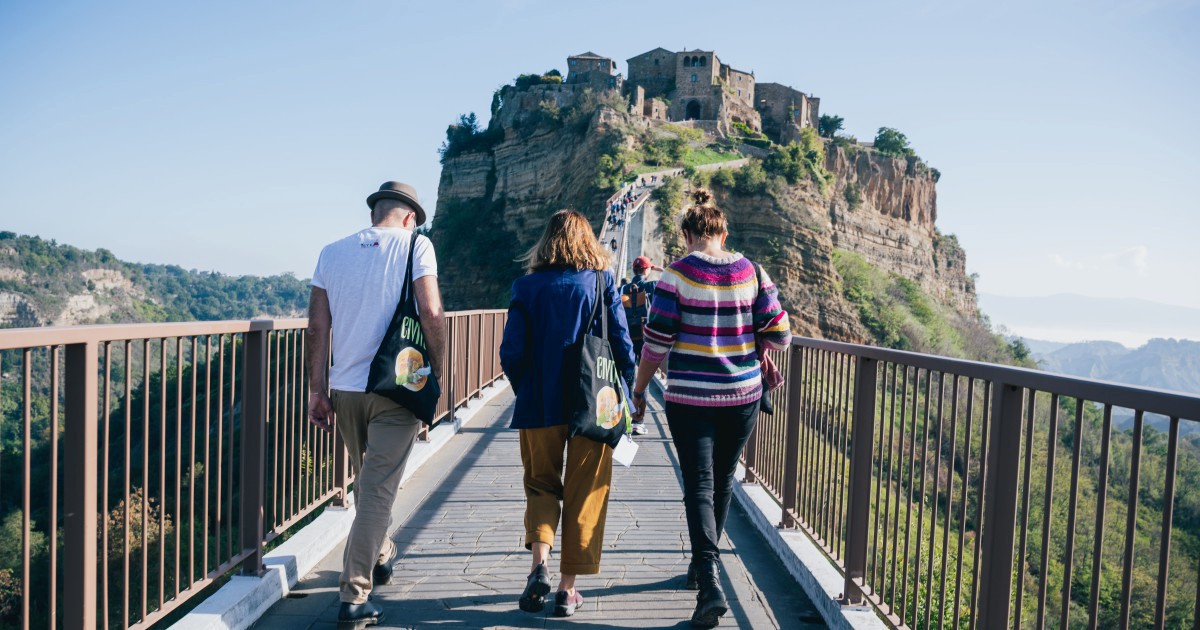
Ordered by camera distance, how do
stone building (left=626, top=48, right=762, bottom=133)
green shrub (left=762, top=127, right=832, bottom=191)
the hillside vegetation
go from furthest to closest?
the hillside vegetation → stone building (left=626, top=48, right=762, bottom=133) → green shrub (left=762, top=127, right=832, bottom=191)

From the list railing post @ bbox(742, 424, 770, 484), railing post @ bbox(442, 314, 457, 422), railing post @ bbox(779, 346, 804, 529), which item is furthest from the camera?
railing post @ bbox(442, 314, 457, 422)

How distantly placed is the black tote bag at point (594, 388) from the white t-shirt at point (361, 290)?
2.33ft

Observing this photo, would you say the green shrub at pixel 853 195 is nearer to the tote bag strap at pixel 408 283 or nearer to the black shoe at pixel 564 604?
the black shoe at pixel 564 604

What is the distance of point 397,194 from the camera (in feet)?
11.7

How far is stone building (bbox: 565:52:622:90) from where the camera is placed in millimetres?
66625

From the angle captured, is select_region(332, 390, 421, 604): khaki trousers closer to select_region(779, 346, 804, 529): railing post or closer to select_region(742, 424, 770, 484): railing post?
select_region(779, 346, 804, 529): railing post

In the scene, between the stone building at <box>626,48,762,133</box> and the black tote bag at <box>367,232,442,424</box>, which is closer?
the black tote bag at <box>367,232,442,424</box>

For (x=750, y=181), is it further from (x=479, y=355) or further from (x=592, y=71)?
(x=479, y=355)

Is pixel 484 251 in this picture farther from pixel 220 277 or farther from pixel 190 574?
pixel 220 277

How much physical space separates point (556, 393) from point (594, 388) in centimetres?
18

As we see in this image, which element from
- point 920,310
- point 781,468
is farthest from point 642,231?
point 781,468

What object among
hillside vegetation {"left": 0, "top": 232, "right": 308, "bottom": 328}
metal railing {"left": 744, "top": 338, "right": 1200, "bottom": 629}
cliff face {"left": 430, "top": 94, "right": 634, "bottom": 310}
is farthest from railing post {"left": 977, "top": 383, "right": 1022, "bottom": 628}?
hillside vegetation {"left": 0, "top": 232, "right": 308, "bottom": 328}

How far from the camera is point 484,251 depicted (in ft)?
208

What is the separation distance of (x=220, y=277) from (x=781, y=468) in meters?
205
